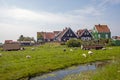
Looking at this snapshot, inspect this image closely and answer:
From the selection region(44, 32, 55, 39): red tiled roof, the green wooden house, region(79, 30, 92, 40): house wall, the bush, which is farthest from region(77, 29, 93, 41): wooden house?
the bush

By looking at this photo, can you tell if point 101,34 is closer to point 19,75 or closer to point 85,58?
point 85,58

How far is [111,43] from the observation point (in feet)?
245

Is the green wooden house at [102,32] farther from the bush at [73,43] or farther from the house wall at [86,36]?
the bush at [73,43]

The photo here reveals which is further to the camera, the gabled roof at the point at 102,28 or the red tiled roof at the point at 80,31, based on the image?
the red tiled roof at the point at 80,31

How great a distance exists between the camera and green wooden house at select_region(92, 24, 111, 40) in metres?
103

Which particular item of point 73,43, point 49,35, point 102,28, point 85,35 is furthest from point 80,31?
point 73,43

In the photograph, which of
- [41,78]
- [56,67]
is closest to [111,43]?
[56,67]

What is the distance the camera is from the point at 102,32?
103 m

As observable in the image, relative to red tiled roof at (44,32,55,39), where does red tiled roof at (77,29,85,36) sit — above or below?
above

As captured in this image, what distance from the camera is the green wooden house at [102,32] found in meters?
103

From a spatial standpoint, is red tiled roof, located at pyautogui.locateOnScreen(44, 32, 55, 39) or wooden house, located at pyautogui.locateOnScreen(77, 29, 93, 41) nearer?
wooden house, located at pyautogui.locateOnScreen(77, 29, 93, 41)

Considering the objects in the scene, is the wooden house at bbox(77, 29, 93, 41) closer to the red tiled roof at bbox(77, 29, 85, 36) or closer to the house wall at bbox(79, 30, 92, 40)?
the house wall at bbox(79, 30, 92, 40)

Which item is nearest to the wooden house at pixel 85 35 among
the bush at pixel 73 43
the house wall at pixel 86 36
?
the house wall at pixel 86 36

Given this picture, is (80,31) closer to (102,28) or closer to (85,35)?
(85,35)
